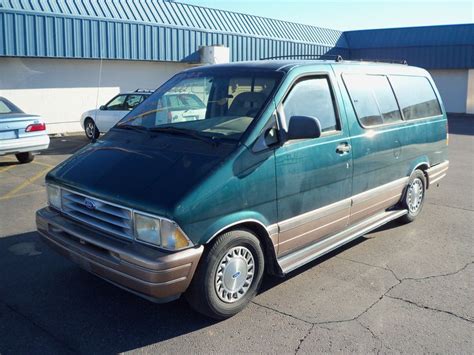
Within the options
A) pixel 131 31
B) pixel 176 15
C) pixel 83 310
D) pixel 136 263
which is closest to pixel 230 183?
pixel 136 263

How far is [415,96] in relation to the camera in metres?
6.17

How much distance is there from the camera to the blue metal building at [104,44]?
47.4 ft

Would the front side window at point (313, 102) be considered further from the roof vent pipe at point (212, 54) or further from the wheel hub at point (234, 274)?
the roof vent pipe at point (212, 54)

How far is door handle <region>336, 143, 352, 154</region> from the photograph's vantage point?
462 cm

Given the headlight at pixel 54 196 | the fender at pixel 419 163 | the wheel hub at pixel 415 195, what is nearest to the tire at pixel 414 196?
the wheel hub at pixel 415 195

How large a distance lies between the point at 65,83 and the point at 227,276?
14154 millimetres

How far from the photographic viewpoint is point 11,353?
3.32 meters

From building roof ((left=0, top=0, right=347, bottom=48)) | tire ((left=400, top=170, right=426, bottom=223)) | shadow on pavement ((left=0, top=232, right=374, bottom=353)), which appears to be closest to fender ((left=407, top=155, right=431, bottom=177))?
tire ((left=400, top=170, right=426, bottom=223))

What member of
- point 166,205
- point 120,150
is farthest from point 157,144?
point 166,205

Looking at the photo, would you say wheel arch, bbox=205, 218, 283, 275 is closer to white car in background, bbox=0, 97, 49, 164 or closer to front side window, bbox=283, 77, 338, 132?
front side window, bbox=283, 77, 338, 132

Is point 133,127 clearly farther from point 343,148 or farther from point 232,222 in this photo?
point 343,148

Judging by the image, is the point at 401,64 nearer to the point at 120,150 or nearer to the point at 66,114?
the point at 120,150

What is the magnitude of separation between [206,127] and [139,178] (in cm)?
89

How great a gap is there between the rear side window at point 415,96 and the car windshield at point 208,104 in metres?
2.23
